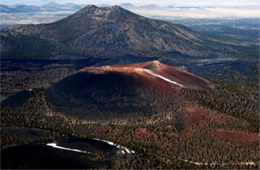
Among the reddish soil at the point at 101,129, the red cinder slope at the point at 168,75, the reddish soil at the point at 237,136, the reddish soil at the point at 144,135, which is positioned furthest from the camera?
the red cinder slope at the point at 168,75

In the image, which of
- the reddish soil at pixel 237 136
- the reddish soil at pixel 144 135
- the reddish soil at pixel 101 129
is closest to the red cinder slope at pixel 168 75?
the reddish soil at pixel 144 135

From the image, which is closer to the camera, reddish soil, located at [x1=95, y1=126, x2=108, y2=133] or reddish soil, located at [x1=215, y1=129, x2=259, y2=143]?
reddish soil, located at [x1=215, y1=129, x2=259, y2=143]

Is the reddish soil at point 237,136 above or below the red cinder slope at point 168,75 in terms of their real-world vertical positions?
below

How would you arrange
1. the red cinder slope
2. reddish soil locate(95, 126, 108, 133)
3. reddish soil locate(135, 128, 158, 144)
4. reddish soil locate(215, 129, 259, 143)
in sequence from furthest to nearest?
the red cinder slope → reddish soil locate(95, 126, 108, 133) → reddish soil locate(215, 129, 259, 143) → reddish soil locate(135, 128, 158, 144)

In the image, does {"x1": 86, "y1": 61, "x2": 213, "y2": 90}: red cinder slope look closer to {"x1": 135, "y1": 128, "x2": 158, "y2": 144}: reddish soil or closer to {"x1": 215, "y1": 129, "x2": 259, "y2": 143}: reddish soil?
{"x1": 135, "y1": 128, "x2": 158, "y2": 144}: reddish soil

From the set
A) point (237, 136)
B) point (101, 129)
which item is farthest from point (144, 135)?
point (237, 136)

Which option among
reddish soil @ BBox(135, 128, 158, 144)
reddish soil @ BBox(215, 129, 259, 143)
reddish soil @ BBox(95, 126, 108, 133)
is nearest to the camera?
reddish soil @ BBox(135, 128, 158, 144)

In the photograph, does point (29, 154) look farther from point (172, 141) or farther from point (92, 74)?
point (92, 74)

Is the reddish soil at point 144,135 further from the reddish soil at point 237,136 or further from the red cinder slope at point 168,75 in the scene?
the red cinder slope at point 168,75

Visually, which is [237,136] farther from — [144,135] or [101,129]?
[101,129]

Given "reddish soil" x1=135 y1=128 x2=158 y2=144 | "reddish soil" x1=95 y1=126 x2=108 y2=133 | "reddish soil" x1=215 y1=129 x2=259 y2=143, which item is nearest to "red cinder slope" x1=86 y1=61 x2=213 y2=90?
"reddish soil" x1=135 y1=128 x2=158 y2=144

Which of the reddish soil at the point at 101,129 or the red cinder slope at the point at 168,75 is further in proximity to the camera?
the red cinder slope at the point at 168,75
